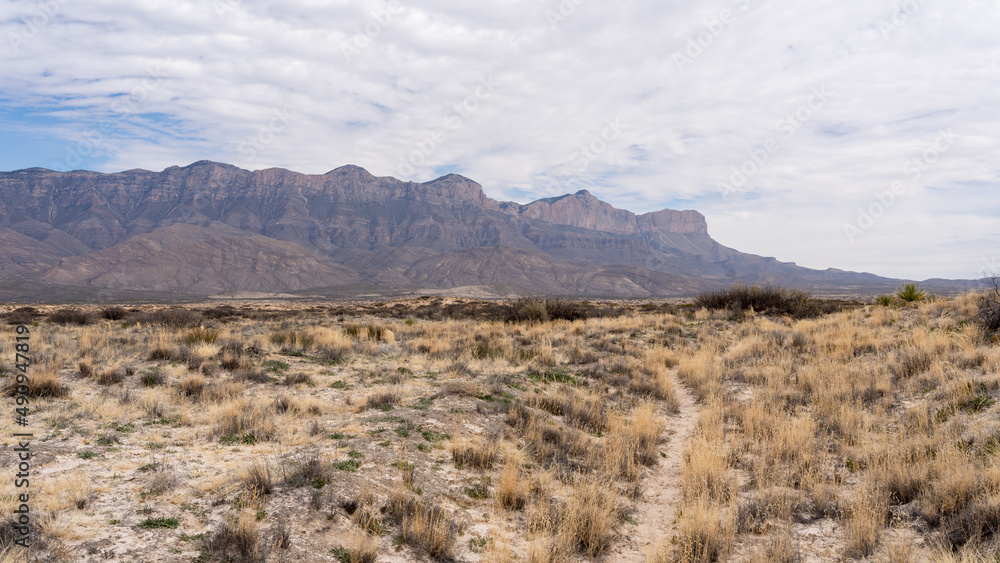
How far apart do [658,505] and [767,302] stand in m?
23.0

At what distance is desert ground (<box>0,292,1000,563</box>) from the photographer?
14.3 ft

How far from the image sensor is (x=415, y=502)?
490cm

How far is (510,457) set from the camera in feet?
20.6

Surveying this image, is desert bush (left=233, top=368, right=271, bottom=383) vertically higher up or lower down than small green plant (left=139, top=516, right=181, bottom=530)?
higher up

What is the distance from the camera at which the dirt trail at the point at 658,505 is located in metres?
4.82

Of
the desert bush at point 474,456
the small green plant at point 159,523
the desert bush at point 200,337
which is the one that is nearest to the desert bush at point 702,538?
the desert bush at point 474,456

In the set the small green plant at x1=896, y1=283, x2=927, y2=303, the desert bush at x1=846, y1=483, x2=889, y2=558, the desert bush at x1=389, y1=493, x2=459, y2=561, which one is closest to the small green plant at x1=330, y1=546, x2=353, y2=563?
the desert bush at x1=389, y1=493, x2=459, y2=561

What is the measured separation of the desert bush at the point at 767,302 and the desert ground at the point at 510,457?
12218 mm

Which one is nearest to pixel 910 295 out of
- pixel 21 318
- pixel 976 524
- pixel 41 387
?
pixel 976 524

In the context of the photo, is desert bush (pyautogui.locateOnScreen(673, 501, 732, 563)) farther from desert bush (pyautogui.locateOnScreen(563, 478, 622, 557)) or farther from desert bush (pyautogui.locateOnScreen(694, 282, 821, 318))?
desert bush (pyautogui.locateOnScreen(694, 282, 821, 318))

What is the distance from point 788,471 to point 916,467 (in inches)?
50.5

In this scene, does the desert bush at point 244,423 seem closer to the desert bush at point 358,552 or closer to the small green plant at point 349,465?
the small green plant at point 349,465

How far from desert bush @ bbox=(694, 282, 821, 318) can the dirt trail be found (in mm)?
17706

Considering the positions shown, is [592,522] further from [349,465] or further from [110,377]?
[110,377]
